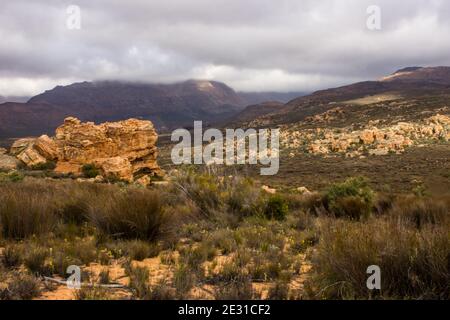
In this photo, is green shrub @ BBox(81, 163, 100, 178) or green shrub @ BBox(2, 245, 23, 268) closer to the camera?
green shrub @ BBox(2, 245, 23, 268)

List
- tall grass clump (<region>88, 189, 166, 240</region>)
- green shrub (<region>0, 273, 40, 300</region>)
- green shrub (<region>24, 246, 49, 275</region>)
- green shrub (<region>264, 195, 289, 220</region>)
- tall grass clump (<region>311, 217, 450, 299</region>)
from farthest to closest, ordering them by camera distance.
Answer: green shrub (<region>264, 195, 289, 220</region>)
tall grass clump (<region>88, 189, 166, 240</region>)
green shrub (<region>24, 246, 49, 275</region>)
green shrub (<region>0, 273, 40, 300</region>)
tall grass clump (<region>311, 217, 450, 299</region>)

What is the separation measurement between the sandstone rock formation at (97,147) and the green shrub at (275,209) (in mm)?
18470

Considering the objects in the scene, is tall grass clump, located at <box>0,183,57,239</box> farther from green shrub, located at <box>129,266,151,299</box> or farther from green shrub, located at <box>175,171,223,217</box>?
green shrub, located at <box>175,171,223,217</box>

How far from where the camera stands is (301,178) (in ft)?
109

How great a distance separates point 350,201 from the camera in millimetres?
10898

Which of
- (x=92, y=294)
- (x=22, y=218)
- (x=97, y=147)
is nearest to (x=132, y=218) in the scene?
(x=22, y=218)

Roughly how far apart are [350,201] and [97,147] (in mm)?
21417

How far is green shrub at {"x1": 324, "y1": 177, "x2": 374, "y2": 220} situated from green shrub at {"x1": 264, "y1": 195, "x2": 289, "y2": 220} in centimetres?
116

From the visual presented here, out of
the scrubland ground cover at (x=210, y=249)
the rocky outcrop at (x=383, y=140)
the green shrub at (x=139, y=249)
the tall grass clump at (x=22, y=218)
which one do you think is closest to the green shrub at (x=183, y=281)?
the scrubland ground cover at (x=210, y=249)

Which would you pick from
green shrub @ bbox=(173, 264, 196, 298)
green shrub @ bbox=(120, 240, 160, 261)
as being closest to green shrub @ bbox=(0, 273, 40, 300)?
green shrub @ bbox=(173, 264, 196, 298)

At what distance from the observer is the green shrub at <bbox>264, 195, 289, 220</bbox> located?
32.8ft

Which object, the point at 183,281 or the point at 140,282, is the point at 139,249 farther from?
the point at 183,281

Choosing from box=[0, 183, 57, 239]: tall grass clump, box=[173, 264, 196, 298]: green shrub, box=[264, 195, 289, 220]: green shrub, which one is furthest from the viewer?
box=[264, 195, 289, 220]: green shrub
